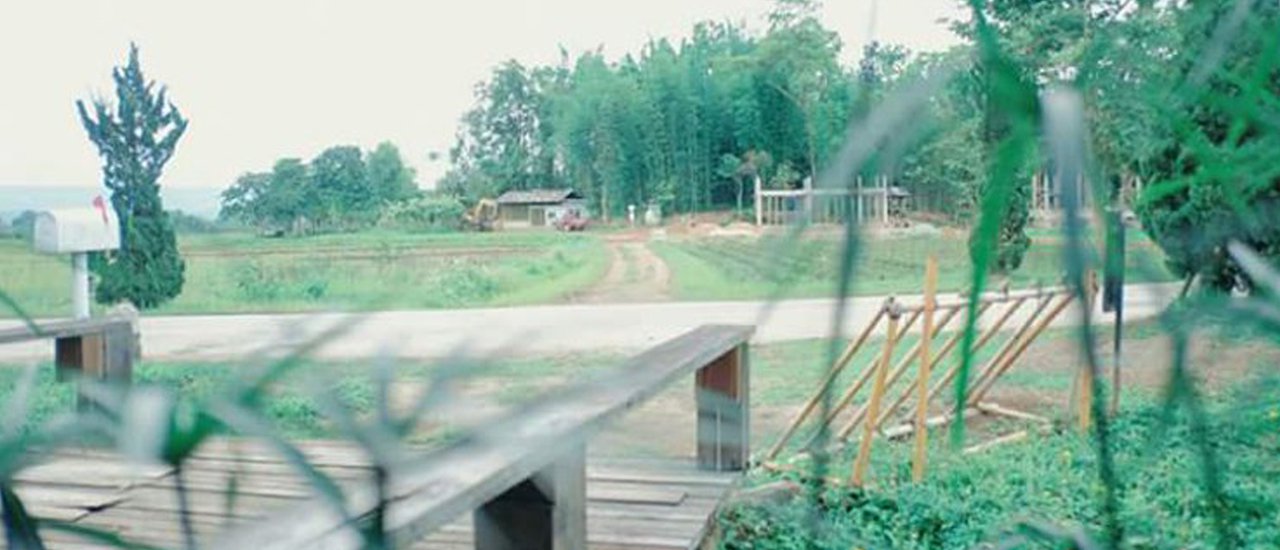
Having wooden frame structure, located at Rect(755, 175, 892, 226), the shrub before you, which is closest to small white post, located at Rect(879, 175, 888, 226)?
wooden frame structure, located at Rect(755, 175, 892, 226)

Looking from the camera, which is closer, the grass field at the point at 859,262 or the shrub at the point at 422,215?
the grass field at the point at 859,262

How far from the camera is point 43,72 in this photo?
391 millimetres

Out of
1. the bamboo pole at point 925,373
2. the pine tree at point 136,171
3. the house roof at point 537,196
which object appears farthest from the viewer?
the house roof at point 537,196

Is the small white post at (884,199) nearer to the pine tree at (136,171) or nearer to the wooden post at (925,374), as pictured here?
the wooden post at (925,374)

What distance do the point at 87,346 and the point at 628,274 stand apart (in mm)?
239

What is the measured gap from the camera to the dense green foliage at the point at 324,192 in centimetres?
24

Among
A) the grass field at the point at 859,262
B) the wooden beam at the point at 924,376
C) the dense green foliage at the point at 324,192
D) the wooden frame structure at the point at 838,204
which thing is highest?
the dense green foliage at the point at 324,192

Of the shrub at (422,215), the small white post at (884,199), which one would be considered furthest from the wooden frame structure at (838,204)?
the shrub at (422,215)

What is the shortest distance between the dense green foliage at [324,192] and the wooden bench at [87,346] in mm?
47

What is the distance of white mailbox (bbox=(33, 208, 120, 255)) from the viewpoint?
16cm

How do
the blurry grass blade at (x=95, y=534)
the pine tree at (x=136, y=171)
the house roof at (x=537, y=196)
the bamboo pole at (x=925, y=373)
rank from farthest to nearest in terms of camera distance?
the house roof at (x=537, y=196) → the pine tree at (x=136, y=171) → the bamboo pole at (x=925, y=373) → the blurry grass blade at (x=95, y=534)

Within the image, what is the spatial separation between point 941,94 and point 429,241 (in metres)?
0.15

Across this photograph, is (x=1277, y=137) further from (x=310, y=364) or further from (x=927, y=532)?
(x=927, y=532)

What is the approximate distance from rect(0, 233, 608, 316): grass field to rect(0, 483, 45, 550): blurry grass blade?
2 centimetres
